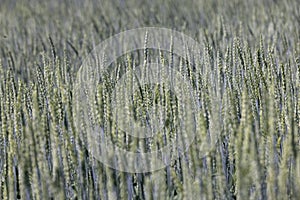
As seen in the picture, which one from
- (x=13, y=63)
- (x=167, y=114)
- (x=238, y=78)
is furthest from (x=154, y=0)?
(x=167, y=114)

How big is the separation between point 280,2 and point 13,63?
1680 mm

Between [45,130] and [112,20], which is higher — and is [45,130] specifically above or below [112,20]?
below

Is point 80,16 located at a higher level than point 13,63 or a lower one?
higher

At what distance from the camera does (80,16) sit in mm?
3408

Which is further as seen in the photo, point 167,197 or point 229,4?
point 229,4

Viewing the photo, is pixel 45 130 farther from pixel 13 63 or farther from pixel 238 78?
pixel 13 63

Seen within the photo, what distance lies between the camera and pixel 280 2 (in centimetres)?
330

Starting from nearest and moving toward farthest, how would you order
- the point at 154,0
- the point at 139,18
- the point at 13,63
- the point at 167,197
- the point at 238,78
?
1. the point at 167,197
2. the point at 238,78
3. the point at 13,63
4. the point at 139,18
5. the point at 154,0

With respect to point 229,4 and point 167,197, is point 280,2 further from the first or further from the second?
point 167,197

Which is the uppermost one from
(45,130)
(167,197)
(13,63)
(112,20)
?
(112,20)

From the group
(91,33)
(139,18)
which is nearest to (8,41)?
(91,33)

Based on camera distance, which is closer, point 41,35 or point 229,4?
point 41,35

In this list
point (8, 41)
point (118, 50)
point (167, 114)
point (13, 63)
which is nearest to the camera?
point (167, 114)

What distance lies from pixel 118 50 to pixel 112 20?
706mm
